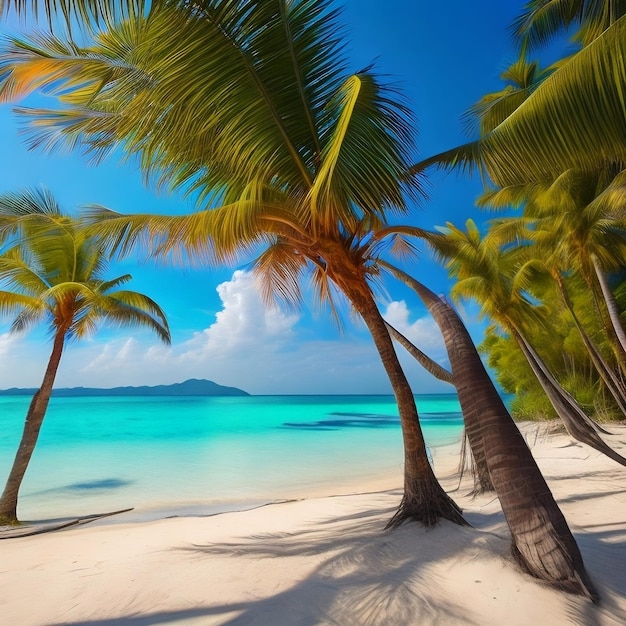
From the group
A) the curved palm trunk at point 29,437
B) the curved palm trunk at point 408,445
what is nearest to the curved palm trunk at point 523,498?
the curved palm trunk at point 408,445

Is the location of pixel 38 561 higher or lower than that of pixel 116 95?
lower

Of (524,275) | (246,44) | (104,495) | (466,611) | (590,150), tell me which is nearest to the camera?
(466,611)

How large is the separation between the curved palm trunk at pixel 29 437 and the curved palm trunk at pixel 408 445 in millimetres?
6454

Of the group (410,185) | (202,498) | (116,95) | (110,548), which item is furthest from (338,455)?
(116,95)

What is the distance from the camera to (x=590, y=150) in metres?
3.20

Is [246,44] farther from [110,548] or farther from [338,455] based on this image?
[338,455]

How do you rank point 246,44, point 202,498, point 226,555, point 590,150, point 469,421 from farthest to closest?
point 202,498 → point 226,555 → point 246,44 → point 590,150 → point 469,421

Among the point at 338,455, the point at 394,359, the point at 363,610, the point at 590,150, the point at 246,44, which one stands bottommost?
the point at 338,455

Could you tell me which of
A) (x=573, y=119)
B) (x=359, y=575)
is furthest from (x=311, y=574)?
(x=573, y=119)

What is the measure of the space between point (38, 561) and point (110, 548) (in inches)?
27.5

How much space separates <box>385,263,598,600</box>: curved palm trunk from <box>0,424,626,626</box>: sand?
0.12m

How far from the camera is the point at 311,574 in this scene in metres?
3.20

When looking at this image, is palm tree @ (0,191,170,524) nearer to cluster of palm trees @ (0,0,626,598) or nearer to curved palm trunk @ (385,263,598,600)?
cluster of palm trees @ (0,0,626,598)

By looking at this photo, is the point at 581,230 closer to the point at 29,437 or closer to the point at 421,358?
the point at 421,358
